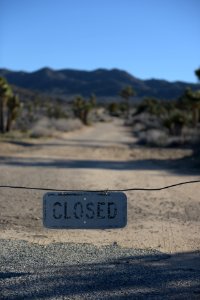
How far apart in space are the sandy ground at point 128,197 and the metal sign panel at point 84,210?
1.93m

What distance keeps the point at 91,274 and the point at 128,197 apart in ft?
26.4

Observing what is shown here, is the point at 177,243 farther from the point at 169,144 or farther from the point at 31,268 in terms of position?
the point at 169,144

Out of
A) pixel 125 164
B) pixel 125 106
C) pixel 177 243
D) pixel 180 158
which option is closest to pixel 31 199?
pixel 177 243

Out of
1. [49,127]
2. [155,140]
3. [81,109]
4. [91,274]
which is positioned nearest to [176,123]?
[155,140]

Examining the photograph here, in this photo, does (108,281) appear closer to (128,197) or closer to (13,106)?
(128,197)

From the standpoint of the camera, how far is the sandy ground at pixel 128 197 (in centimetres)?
984

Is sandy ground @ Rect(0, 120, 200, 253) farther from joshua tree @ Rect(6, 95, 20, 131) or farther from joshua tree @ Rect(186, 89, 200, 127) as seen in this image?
joshua tree @ Rect(186, 89, 200, 127)

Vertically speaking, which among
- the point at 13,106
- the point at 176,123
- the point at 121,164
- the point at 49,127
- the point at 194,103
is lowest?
the point at 121,164

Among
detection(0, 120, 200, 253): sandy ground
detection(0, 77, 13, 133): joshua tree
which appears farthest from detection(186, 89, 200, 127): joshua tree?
detection(0, 120, 200, 253): sandy ground

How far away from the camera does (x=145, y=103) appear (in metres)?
98.2

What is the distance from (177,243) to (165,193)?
21.0 feet

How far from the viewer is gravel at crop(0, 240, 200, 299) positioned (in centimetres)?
594

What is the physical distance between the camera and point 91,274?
22.0 ft

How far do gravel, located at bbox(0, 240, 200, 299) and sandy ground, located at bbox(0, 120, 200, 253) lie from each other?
969 mm
